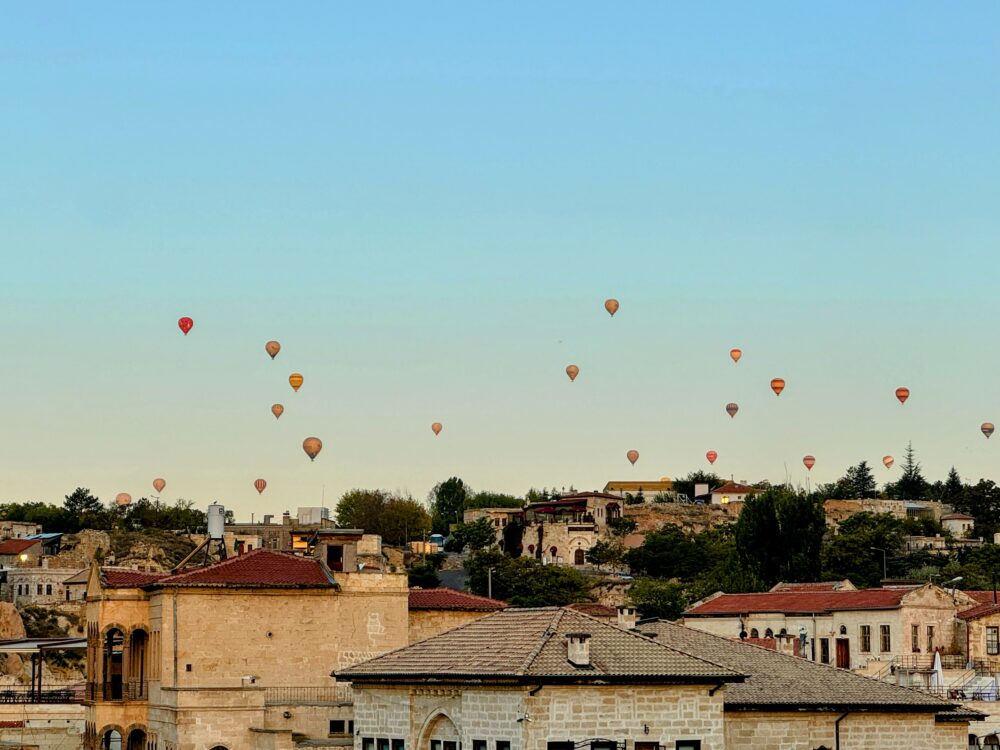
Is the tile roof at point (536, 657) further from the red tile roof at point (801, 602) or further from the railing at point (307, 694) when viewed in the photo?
the red tile roof at point (801, 602)

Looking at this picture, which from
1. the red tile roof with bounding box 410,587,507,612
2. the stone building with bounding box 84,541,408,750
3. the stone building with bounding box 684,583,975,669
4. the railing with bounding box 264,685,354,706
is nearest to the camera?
the stone building with bounding box 84,541,408,750

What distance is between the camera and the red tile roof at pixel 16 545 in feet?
507

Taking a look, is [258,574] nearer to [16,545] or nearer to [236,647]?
[236,647]

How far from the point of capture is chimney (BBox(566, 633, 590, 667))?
36.2 metres

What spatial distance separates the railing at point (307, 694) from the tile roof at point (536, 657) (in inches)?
497

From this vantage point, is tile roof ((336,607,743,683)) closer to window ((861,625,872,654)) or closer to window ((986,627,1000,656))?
window ((861,625,872,654))

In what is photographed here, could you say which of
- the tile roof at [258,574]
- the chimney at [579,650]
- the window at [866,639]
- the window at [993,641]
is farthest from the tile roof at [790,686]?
the window at [993,641]

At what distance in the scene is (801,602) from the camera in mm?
84250

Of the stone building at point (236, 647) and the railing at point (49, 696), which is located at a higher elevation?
the stone building at point (236, 647)

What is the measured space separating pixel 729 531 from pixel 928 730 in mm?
121262

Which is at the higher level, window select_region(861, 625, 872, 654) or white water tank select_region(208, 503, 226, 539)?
white water tank select_region(208, 503, 226, 539)

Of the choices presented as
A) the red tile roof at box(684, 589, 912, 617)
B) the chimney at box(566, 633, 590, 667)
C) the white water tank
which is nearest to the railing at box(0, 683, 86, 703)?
the white water tank

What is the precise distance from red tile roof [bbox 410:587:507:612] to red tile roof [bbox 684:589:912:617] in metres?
26.1

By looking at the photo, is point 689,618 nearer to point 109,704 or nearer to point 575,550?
point 109,704
